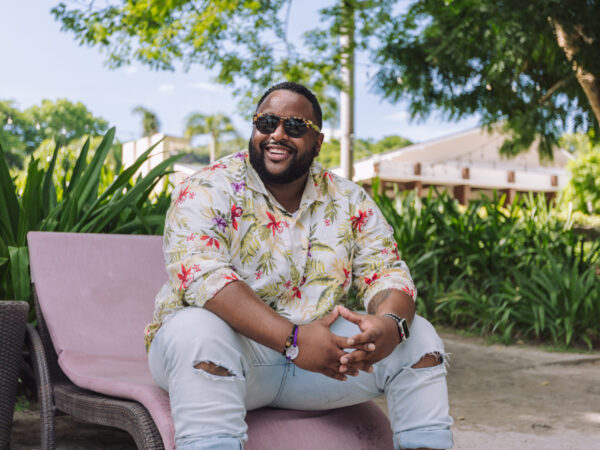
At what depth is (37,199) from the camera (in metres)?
3.54

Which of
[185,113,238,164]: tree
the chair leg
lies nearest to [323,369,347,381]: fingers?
the chair leg

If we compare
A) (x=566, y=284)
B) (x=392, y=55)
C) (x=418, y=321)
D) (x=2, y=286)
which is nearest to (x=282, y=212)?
(x=418, y=321)

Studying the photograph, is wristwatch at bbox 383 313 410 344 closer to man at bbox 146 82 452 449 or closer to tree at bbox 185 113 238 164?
man at bbox 146 82 452 449

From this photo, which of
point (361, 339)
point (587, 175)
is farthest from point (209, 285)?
point (587, 175)

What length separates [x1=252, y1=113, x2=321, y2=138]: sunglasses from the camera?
2330mm

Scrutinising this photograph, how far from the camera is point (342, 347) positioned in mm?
1891

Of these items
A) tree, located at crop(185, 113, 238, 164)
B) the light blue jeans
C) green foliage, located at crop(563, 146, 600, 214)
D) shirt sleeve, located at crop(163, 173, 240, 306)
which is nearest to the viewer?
the light blue jeans

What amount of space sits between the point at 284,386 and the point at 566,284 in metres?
4.53

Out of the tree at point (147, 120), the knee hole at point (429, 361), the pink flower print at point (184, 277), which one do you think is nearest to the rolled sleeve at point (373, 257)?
the knee hole at point (429, 361)

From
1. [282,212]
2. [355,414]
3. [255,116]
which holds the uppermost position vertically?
[255,116]

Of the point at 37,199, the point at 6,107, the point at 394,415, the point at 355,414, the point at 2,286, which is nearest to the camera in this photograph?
the point at 394,415

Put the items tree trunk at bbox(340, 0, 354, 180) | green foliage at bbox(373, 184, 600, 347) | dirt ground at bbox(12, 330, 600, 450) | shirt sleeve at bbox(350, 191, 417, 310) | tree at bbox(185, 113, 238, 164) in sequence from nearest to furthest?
shirt sleeve at bbox(350, 191, 417, 310) < dirt ground at bbox(12, 330, 600, 450) < green foliage at bbox(373, 184, 600, 347) < tree trunk at bbox(340, 0, 354, 180) < tree at bbox(185, 113, 238, 164)

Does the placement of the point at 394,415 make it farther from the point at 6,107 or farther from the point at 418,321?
the point at 6,107

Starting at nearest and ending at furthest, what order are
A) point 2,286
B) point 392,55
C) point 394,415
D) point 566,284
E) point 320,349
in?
point 320,349 < point 394,415 < point 2,286 < point 566,284 < point 392,55
